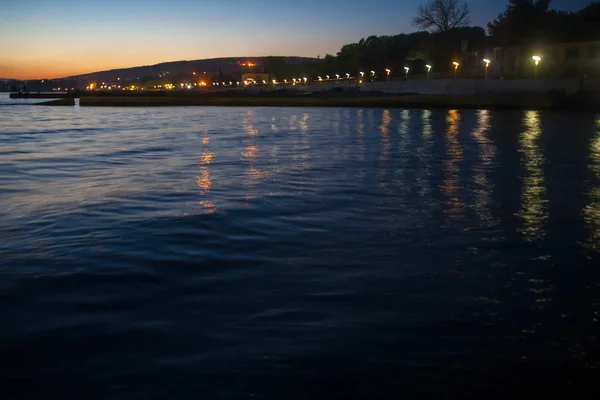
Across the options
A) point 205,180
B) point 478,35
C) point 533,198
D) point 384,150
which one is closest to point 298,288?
point 533,198

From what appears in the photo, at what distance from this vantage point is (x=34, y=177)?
1348 centimetres

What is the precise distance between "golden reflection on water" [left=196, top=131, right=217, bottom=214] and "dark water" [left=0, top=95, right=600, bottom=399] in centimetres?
9

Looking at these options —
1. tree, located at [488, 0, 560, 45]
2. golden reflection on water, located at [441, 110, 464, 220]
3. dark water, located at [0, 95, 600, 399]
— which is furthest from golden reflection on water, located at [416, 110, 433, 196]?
tree, located at [488, 0, 560, 45]

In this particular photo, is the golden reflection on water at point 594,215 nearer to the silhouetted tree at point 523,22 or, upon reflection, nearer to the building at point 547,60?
the building at point 547,60

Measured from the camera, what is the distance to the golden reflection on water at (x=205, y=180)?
9711 mm

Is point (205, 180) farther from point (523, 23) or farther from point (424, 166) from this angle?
point (523, 23)

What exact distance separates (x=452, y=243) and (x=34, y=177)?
34.7 feet

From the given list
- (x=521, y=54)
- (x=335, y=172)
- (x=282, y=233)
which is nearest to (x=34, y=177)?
(x=335, y=172)

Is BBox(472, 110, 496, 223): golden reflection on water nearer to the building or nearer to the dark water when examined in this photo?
the dark water

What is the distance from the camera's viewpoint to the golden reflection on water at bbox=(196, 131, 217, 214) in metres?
9.71

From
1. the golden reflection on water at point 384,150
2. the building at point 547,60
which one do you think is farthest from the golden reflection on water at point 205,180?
the building at point 547,60

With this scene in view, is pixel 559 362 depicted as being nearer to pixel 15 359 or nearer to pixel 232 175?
pixel 15 359

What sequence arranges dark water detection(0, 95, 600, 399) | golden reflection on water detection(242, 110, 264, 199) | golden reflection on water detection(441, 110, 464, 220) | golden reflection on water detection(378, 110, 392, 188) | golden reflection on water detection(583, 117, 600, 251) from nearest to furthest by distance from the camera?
dark water detection(0, 95, 600, 399)
golden reflection on water detection(583, 117, 600, 251)
golden reflection on water detection(441, 110, 464, 220)
golden reflection on water detection(242, 110, 264, 199)
golden reflection on water detection(378, 110, 392, 188)

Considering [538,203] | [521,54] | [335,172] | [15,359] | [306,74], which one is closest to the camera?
[15,359]
